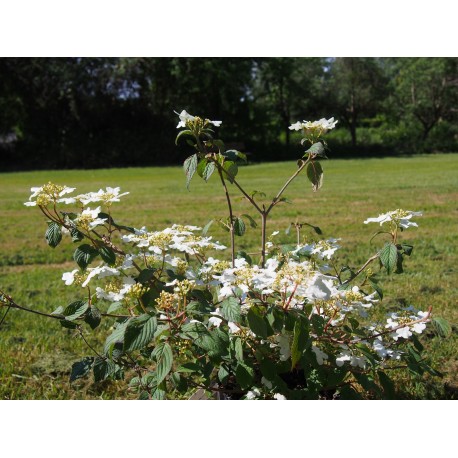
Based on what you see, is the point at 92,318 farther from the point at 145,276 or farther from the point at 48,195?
the point at 48,195

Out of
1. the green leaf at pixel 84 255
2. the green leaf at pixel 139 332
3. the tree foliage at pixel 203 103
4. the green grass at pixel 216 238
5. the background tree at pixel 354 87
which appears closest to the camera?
the green leaf at pixel 139 332

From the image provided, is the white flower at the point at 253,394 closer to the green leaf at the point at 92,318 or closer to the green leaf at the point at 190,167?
the green leaf at the point at 92,318

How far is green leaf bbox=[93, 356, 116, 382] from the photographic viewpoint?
1268 mm

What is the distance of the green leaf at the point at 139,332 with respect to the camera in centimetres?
104

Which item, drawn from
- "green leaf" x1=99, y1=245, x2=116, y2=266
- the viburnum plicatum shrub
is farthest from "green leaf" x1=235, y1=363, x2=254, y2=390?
"green leaf" x1=99, y1=245, x2=116, y2=266

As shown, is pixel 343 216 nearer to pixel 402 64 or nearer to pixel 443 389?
pixel 443 389

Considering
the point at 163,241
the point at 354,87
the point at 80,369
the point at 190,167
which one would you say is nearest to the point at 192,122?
the point at 190,167

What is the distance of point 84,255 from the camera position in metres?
1.20

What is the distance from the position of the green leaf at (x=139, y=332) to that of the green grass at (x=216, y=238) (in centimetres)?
64

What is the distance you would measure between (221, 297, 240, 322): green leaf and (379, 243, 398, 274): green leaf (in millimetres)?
378

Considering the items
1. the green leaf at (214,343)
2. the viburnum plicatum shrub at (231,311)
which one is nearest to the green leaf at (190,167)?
the viburnum plicatum shrub at (231,311)

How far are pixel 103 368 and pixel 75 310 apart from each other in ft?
0.50

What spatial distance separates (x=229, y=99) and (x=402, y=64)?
672cm

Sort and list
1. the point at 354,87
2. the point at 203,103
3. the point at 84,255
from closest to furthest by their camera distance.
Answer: the point at 84,255, the point at 203,103, the point at 354,87
